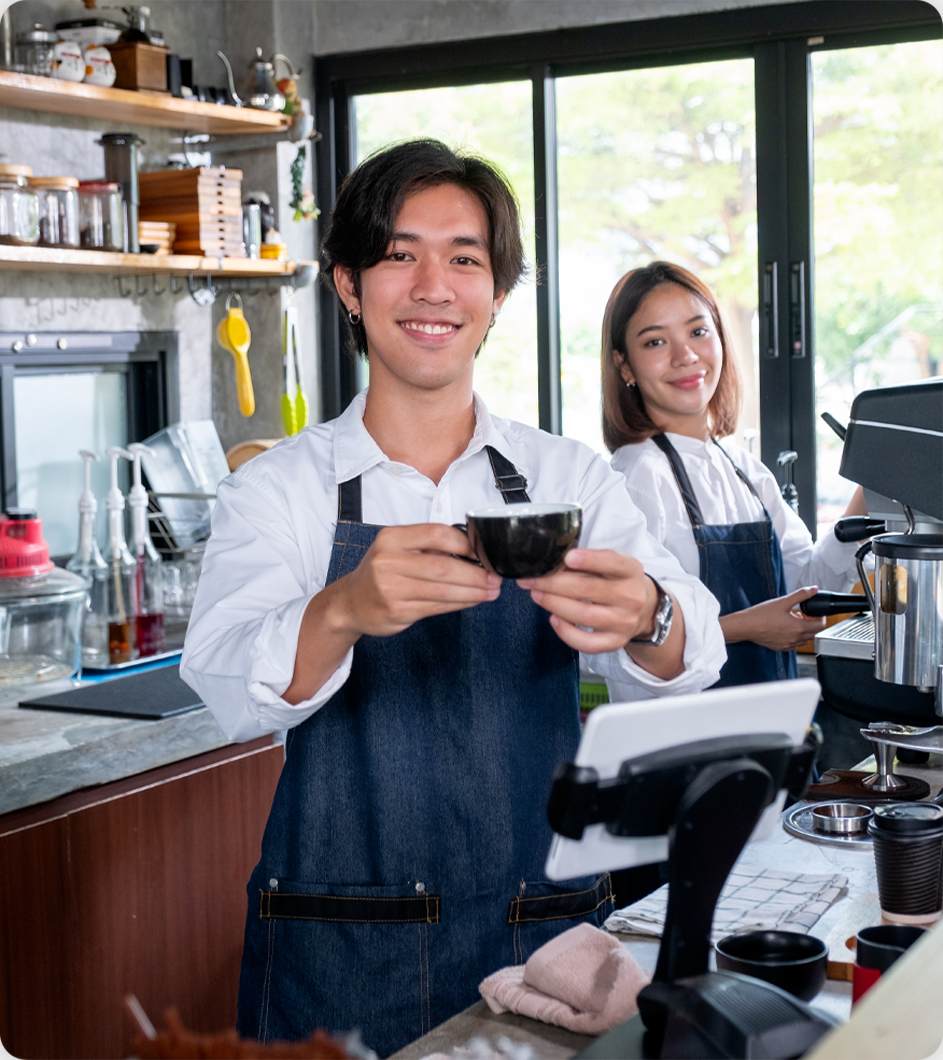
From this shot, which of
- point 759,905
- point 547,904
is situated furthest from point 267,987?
point 759,905

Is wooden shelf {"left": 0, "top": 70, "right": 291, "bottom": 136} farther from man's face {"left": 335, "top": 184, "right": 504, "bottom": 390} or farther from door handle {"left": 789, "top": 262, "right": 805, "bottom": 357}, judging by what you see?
man's face {"left": 335, "top": 184, "right": 504, "bottom": 390}

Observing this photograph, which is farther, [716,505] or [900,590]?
[716,505]

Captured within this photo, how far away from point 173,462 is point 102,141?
859 millimetres

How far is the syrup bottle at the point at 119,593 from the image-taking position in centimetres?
282

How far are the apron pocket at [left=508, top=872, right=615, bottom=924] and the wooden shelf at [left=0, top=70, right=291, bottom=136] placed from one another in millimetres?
2337

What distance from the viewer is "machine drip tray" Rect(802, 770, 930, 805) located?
1.81m

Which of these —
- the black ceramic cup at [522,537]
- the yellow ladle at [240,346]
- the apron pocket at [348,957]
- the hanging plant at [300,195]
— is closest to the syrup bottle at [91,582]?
the yellow ladle at [240,346]

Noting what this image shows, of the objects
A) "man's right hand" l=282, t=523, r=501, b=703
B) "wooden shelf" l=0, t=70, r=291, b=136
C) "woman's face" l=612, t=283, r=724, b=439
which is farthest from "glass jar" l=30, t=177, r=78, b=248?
"man's right hand" l=282, t=523, r=501, b=703

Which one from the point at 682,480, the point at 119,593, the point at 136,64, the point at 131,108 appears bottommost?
the point at 119,593

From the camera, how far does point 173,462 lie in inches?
138

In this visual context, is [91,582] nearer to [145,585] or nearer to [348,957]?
[145,585]

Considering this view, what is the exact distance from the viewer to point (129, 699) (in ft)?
8.11

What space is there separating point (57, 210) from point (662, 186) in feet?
5.33

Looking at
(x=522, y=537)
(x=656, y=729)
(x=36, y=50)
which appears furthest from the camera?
(x=36, y=50)
